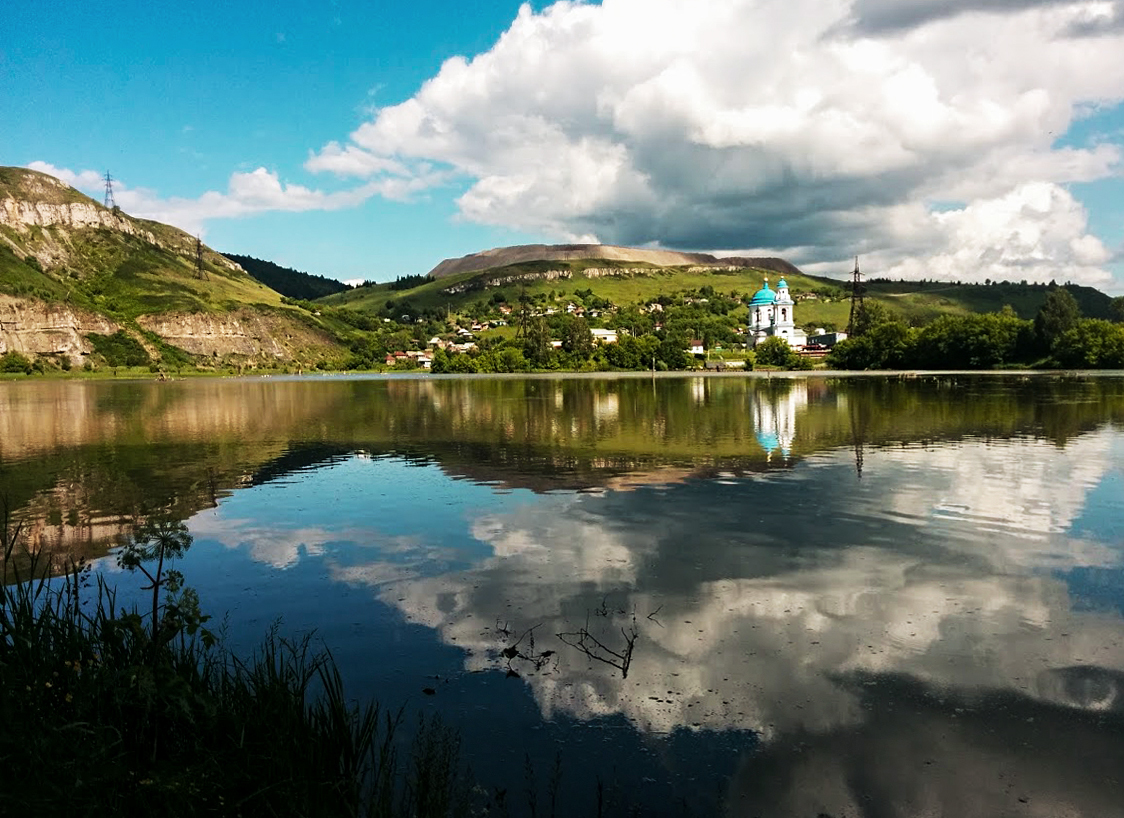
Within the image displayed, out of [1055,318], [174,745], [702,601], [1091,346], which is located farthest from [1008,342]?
[174,745]

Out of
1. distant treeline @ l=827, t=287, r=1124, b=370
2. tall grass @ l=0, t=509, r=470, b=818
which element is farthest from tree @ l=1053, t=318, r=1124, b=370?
tall grass @ l=0, t=509, r=470, b=818

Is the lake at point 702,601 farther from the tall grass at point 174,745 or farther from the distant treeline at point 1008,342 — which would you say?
the distant treeline at point 1008,342

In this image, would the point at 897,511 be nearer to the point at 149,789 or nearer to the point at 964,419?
the point at 149,789

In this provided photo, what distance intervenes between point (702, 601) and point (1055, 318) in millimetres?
183142

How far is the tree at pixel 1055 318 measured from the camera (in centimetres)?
16625

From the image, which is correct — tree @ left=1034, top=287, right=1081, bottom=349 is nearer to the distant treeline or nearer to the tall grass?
the distant treeline

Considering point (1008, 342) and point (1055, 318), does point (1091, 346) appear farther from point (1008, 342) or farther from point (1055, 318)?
point (1008, 342)

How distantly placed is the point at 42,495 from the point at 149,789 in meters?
26.5

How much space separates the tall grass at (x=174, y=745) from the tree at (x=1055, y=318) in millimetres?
187306

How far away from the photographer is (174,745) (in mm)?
8875

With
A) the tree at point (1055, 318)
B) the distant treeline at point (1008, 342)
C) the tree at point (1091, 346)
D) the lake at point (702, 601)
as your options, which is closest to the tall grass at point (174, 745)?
the lake at point (702, 601)

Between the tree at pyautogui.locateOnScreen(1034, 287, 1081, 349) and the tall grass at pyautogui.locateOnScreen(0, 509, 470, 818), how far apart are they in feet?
615

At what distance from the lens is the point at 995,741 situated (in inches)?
409

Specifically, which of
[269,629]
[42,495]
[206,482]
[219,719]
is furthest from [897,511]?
[42,495]
